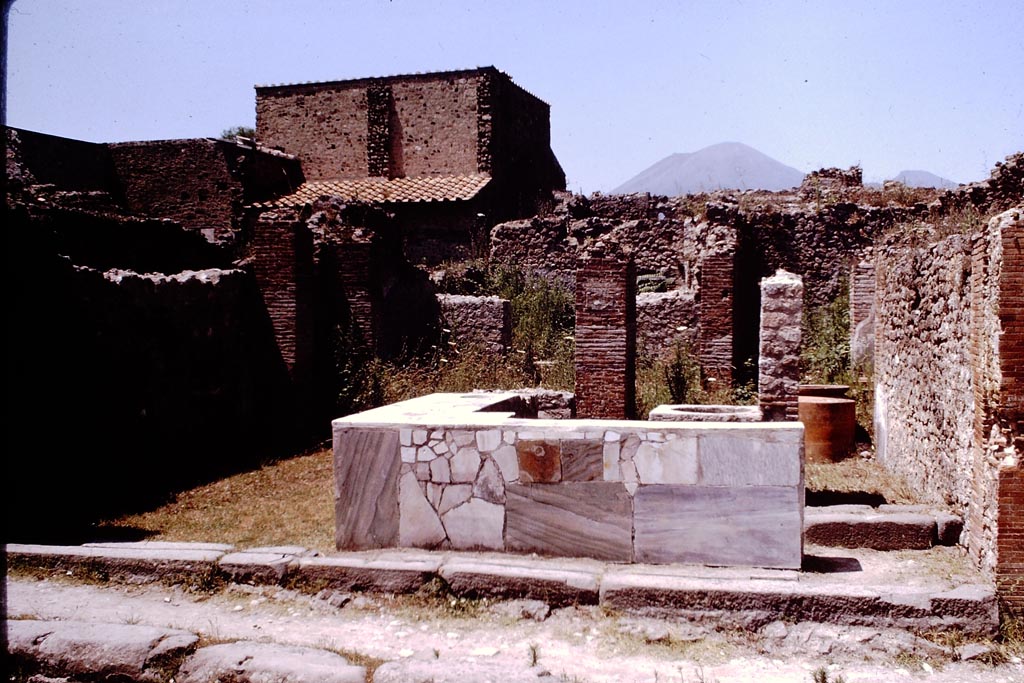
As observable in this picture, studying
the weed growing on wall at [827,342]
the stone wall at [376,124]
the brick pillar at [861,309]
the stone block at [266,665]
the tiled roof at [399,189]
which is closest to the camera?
the stone block at [266,665]

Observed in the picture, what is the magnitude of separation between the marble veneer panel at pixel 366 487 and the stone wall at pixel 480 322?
24.8ft

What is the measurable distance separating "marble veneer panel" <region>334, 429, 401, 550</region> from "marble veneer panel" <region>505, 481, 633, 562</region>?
2.94 feet

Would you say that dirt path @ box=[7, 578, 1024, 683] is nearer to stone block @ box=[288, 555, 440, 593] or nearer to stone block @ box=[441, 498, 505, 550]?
stone block @ box=[288, 555, 440, 593]

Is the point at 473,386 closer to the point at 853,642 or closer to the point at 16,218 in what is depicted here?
the point at 16,218

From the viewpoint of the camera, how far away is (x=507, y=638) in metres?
4.73

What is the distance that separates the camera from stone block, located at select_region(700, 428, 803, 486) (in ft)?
17.1

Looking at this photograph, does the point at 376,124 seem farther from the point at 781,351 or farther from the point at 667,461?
the point at 667,461

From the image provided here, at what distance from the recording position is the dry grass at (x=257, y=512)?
22.1 ft

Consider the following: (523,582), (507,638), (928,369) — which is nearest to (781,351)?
(928,369)

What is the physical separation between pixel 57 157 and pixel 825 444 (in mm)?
18149

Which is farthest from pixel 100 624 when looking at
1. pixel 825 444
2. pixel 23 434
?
pixel 825 444

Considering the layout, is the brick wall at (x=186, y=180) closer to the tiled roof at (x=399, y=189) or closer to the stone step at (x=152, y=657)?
the tiled roof at (x=399, y=189)

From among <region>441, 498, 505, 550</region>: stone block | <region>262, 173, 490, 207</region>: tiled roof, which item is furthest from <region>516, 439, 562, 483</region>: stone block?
<region>262, 173, 490, 207</region>: tiled roof

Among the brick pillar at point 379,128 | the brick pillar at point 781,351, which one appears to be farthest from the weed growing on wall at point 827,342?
the brick pillar at point 379,128
